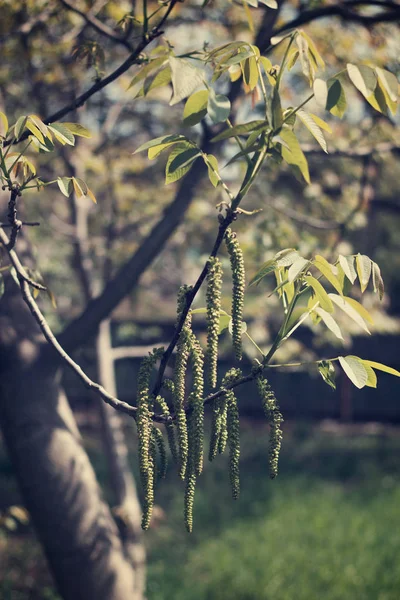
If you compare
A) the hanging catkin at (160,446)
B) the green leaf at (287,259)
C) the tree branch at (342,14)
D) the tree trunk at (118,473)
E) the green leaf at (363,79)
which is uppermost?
the tree branch at (342,14)

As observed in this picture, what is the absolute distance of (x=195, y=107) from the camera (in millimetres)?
1344

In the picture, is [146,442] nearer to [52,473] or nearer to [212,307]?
[212,307]

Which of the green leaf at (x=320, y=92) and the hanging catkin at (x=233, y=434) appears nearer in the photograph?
the green leaf at (x=320, y=92)

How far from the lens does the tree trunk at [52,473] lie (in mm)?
2850

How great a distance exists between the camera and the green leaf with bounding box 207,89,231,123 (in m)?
1.32

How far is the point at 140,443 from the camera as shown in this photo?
148cm

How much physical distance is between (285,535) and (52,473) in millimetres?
3823

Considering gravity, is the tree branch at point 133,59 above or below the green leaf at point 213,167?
above

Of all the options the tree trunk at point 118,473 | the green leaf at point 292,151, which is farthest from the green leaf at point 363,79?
the tree trunk at point 118,473

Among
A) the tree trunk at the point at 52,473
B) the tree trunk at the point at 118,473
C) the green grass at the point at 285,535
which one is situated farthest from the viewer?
the green grass at the point at 285,535

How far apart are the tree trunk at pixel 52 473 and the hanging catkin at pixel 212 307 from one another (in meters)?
1.68

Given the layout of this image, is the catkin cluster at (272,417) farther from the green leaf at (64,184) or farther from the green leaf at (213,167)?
the green leaf at (64,184)

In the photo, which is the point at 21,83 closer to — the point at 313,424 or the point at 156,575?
the point at 156,575

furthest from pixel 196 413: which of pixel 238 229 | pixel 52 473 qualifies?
pixel 238 229
